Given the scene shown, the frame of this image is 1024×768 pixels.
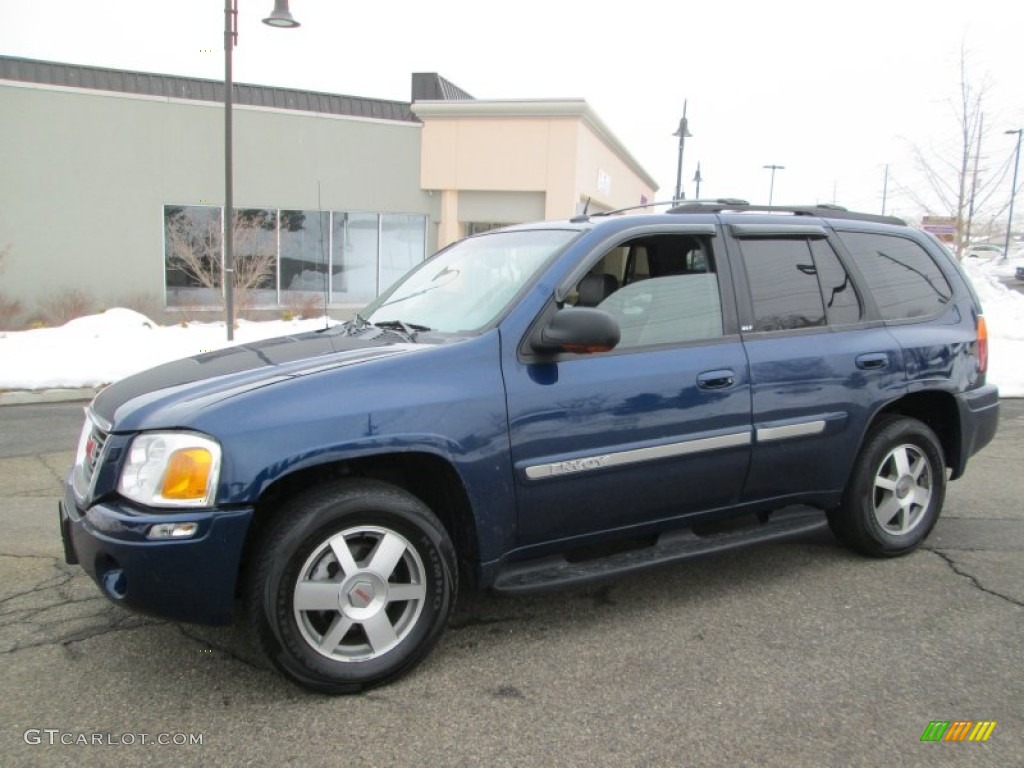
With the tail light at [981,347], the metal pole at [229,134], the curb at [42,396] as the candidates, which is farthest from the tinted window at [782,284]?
the metal pole at [229,134]

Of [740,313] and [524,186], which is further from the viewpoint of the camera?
[524,186]

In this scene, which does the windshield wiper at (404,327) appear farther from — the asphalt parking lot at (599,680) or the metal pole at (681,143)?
the metal pole at (681,143)

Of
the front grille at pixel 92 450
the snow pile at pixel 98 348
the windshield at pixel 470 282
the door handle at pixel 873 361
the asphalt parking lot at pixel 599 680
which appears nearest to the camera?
the asphalt parking lot at pixel 599 680

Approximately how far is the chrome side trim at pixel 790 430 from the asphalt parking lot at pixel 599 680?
2.52 ft

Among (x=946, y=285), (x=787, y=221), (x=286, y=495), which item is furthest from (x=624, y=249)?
(x=946, y=285)

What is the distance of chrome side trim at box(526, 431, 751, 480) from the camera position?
3.18 meters

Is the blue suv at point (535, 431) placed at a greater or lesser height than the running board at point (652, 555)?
greater

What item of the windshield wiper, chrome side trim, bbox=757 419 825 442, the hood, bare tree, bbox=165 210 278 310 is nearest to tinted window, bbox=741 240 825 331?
chrome side trim, bbox=757 419 825 442

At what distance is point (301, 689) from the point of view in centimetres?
292

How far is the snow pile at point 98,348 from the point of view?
983cm

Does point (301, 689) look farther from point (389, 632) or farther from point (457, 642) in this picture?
point (457, 642)

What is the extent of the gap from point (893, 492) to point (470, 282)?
8.18 feet

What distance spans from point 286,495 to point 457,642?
990mm

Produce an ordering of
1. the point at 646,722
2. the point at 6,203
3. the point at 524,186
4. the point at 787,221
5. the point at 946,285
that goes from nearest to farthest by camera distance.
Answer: the point at 646,722
the point at 787,221
the point at 946,285
the point at 6,203
the point at 524,186
